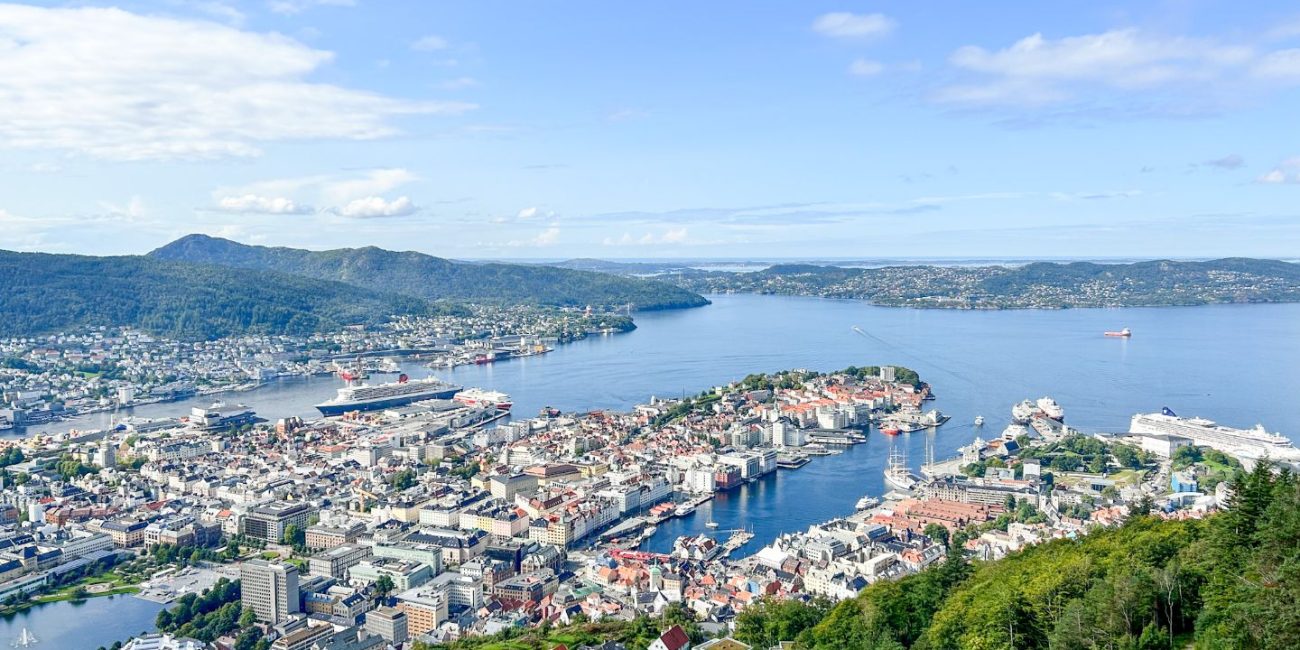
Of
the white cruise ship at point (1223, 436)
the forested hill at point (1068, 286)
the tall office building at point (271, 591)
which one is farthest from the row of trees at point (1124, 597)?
the forested hill at point (1068, 286)

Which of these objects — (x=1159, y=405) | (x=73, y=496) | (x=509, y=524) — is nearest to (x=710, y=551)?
(x=509, y=524)

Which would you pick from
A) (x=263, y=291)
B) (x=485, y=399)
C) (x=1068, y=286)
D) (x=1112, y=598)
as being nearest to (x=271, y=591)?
(x=1112, y=598)

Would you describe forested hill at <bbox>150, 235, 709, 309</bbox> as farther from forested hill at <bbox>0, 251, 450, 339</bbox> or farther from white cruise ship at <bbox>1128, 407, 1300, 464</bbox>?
white cruise ship at <bbox>1128, 407, 1300, 464</bbox>

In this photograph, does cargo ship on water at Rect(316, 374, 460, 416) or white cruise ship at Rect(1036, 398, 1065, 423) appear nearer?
white cruise ship at Rect(1036, 398, 1065, 423)

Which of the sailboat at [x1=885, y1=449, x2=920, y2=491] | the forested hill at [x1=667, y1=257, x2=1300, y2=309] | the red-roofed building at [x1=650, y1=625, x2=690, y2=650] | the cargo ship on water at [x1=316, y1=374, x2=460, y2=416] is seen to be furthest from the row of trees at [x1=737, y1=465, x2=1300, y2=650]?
the forested hill at [x1=667, y1=257, x2=1300, y2=309]

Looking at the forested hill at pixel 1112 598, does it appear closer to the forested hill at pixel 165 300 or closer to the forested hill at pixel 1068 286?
the forested hill at pixel 165 300

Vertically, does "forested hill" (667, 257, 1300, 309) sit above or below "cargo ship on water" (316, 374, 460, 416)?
above

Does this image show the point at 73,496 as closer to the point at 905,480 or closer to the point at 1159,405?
the point at 905,480
